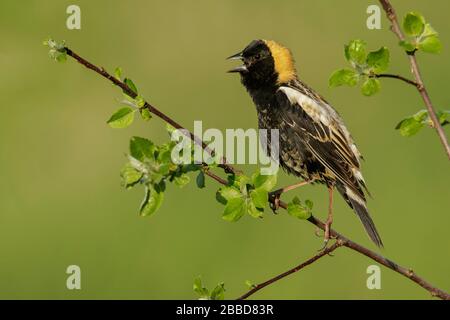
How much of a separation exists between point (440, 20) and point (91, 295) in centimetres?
333

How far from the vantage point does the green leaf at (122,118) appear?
Answer: 182cm

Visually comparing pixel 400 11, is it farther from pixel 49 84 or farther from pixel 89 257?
pixel 89 257

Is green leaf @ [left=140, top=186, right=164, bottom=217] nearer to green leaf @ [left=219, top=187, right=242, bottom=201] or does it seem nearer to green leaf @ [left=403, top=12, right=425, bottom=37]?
green leaf @ [left=219, top=187, right=242, bottom=201]

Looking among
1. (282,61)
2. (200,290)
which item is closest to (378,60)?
(200,290)

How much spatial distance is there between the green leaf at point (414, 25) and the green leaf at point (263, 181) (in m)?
0.42

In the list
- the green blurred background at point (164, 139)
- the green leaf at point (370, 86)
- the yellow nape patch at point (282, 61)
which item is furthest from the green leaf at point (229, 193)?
the green blurred background at point (164, 139)

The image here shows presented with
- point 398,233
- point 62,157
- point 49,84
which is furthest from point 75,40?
point 398,233

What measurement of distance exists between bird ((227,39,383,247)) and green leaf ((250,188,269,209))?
1204 mm

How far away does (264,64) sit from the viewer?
3.24m

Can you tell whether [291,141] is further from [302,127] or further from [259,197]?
[259,197]

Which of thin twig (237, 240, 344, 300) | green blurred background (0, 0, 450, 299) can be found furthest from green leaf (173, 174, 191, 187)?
green blurred background (0, 0, 450, 299)

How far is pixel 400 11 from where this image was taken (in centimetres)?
634

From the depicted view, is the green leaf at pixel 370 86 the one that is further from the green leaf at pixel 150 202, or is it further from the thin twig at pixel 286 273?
the green leaf at pixel 150 202

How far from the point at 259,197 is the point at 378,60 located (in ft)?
1.23
